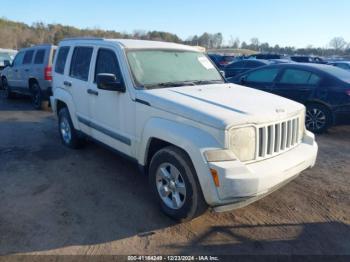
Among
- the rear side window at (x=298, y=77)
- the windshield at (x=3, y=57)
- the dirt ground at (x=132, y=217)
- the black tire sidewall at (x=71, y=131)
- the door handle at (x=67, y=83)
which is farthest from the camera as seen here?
the windshield at (x=3, y=57)

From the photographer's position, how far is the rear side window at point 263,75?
8.15m

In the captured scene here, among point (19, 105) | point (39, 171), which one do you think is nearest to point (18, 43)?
point (19, 105)

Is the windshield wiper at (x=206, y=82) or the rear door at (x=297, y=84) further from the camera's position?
the rear door at (x=297, y=84)

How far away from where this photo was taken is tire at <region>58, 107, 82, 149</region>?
18.7 ft

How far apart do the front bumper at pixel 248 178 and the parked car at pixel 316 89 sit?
14.0 ft

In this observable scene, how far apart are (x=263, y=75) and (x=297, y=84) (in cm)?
110

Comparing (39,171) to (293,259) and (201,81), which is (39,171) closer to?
(201,81)

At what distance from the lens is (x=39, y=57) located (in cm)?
973

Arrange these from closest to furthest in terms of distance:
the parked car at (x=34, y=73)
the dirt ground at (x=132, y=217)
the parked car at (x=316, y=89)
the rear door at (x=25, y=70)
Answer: the dirt ground at (x=132, y=217) < the parked car at (x=316, y=89) < the parked car at (x=34, y=73) < the rear door at (x=25, y=70)

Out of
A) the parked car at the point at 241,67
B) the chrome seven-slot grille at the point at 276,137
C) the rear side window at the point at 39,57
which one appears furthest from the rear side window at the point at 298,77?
the parked car at the point at 241,67

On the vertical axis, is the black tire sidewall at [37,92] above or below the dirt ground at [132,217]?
above

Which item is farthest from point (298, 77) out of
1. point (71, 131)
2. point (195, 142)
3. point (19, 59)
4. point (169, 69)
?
point (19, 59)

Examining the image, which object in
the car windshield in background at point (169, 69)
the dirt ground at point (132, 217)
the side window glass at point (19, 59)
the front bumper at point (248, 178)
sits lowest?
the dirt ground at point (132, 217)

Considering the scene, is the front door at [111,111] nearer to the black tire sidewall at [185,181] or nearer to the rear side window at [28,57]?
the black tire sidewall at [185,181]
